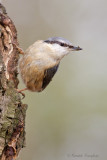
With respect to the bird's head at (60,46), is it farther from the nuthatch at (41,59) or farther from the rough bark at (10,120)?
the rough bark at (10,120)

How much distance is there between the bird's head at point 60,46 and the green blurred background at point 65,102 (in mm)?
2038

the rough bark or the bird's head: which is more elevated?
the bird's head

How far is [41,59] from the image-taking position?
13.3ft

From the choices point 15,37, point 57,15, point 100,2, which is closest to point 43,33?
point 57,15

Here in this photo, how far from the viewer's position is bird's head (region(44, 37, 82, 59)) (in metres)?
4.16

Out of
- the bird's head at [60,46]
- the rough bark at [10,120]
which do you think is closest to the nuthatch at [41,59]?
the bird's head at [60,46]

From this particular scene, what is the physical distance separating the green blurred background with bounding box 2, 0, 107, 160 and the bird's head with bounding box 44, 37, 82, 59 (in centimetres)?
204

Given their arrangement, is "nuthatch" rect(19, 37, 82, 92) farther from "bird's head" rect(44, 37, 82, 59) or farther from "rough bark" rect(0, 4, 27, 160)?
"rough bark" rect(0, 4, 27, 160)

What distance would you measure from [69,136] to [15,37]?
395cm

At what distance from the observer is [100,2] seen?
8352 millimetres

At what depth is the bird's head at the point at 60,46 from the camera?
13.6 ft

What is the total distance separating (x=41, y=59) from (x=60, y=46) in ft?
1.23

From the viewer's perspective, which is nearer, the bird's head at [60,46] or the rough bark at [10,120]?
the rough bark at [10,120]

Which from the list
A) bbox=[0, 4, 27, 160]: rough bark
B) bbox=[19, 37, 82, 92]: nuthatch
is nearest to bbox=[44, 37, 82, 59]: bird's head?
bbox=[19, 37, 82, 92]: nuthatch
